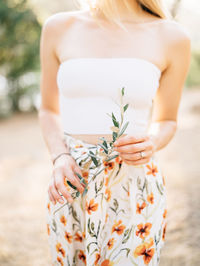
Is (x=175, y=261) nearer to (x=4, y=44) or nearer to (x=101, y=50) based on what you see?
(x=101, y=50)

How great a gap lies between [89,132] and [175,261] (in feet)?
6.39

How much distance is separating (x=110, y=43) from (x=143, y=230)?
0.76 metres

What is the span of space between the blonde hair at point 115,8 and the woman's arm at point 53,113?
16 cm

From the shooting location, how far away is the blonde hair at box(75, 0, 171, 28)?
132cm

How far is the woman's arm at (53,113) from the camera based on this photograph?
1088mm

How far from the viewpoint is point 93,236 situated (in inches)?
45.2

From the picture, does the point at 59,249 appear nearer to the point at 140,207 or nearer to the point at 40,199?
the point at 140,207

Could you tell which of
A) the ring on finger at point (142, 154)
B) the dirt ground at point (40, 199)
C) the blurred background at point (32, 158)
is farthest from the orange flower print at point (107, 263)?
the dirt ground at point (40, 199)

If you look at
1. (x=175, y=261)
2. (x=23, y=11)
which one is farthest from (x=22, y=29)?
(x=175, y=261)

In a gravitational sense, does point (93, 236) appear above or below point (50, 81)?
below

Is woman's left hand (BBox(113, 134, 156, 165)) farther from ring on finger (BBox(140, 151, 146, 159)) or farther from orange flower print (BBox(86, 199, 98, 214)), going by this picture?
orange flower print (BBox(86, 199, 98, 214))

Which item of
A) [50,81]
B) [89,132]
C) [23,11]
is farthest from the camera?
[23,11]

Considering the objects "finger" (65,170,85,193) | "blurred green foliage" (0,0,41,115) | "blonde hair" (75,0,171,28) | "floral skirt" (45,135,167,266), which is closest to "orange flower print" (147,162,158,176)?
"floral skirt" (45,135,167,266)

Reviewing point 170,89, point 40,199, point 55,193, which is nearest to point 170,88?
point 170,89
